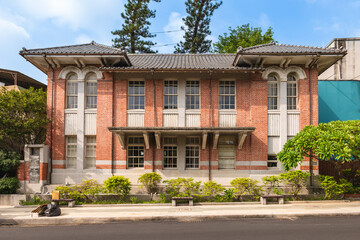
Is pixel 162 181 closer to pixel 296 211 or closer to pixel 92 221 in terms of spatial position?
pixel 92 221

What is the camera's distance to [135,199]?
50.0ft

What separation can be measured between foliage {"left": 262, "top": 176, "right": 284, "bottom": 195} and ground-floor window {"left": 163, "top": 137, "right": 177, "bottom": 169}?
547 centimetres

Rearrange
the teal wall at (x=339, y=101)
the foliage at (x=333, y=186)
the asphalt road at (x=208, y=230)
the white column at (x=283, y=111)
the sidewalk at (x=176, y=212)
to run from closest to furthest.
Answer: the asphalt road at (x=208, y=230)
the sidewalk at (x=176, y=212)
the foliage at (x=333, y=186)
the white column at (x=283, y=111)
the teal wall at (x=339, y=101)

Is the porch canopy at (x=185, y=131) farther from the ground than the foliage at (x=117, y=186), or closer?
farther from the ground

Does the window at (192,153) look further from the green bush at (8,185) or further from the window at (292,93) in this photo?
the green bush at (8,185)

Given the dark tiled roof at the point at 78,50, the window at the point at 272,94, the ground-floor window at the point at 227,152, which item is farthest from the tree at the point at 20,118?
the window at the point at 272,94

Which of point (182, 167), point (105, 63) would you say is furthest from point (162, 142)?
point (105, 63)

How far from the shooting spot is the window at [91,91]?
699 inches

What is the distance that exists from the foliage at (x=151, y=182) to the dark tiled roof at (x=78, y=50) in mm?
7367

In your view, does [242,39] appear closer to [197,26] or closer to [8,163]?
[197,26]

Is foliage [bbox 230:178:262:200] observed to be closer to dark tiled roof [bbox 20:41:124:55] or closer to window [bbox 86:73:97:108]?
window [bbox 86:73:97:108]

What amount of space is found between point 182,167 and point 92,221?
270 inches

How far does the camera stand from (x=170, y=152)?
57.4 feet

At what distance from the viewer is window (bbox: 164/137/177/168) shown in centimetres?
1744
